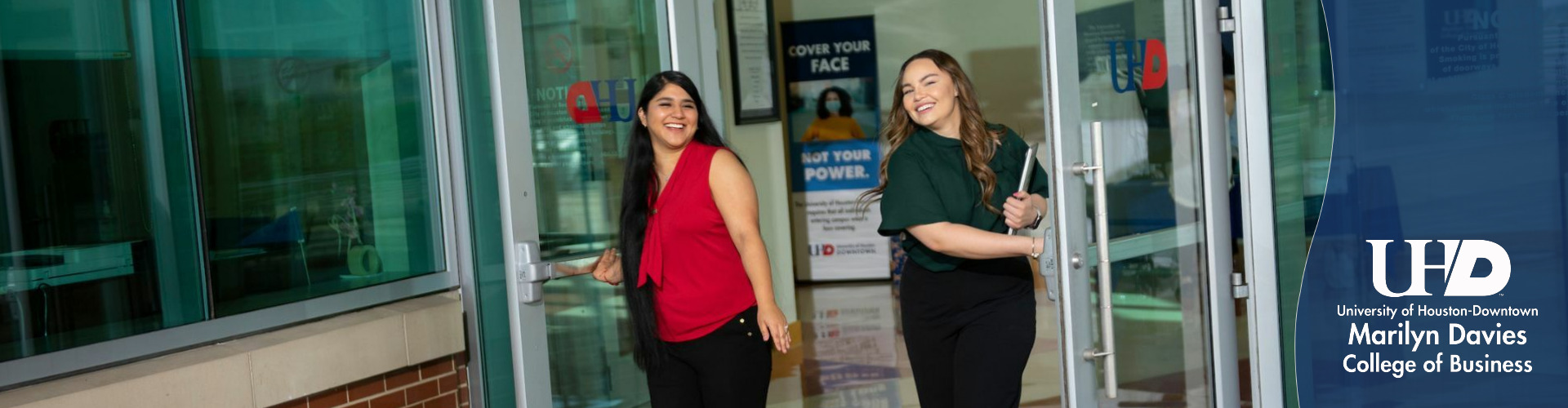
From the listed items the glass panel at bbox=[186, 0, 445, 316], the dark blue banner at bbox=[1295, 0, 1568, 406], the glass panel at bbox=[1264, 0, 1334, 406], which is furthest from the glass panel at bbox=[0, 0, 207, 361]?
the dark blue banner at bbox=[1295, 0, 1568, 406]

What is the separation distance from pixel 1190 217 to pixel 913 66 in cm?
86

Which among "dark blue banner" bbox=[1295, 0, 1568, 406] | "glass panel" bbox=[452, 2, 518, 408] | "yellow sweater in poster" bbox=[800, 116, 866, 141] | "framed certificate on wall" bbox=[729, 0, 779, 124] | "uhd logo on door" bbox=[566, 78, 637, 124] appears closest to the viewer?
"dark blue banner" bbox=[1295, 0, 1568, 406]

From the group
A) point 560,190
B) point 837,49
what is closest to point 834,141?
point 837,49

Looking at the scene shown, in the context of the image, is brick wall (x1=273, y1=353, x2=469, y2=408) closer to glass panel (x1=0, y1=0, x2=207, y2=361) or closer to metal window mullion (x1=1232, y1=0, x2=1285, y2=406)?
glass panel (x1=0, y1=0, x2=207, y2=361)

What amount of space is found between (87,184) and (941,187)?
80.1 inches

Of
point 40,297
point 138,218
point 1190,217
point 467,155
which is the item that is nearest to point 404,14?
point 467,155

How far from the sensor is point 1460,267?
10.9 ft

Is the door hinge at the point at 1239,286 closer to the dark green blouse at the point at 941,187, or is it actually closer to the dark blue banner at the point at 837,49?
the dark green blouse at the point at 941,187

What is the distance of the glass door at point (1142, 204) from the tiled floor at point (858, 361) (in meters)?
2.14

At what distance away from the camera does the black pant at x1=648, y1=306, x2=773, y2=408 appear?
3354mm

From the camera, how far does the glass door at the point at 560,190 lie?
3.64 metres

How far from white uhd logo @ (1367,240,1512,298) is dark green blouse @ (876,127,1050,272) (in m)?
0.91

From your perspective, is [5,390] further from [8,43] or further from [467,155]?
[467,155]

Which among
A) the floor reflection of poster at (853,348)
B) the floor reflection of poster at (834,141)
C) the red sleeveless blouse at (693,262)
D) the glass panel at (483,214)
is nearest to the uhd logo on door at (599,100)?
the glass panel at (483,214)
